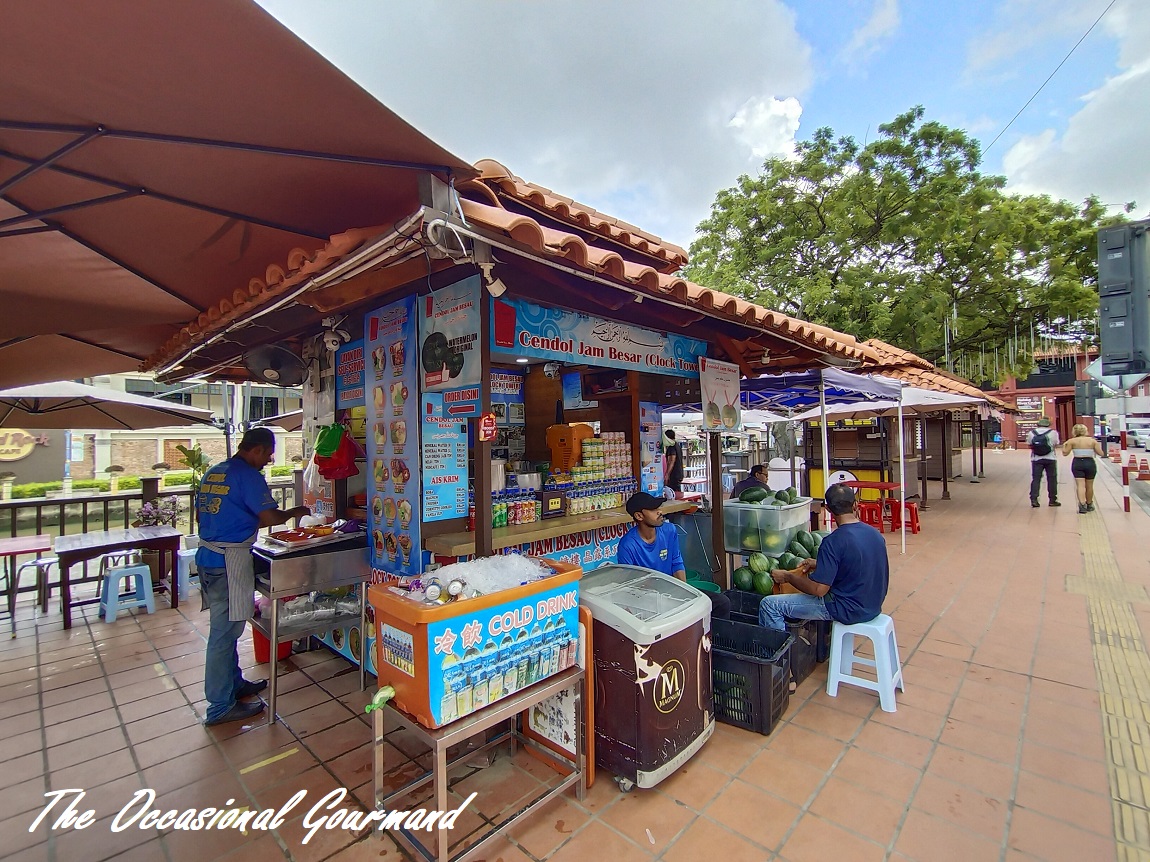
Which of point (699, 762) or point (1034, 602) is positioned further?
point (1034, 602)

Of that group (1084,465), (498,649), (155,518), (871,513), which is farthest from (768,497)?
(1084,465)

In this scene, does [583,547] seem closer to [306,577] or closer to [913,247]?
[306,577]

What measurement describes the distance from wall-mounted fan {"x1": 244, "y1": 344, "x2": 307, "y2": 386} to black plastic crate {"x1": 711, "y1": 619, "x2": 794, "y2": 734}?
4.52 metres

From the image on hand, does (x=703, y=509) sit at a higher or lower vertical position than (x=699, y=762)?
higher

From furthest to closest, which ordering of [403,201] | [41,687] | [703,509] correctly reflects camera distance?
[703,509] → [41,687] → [403,201]

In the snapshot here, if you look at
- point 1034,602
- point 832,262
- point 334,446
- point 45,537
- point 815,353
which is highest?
point 832,262

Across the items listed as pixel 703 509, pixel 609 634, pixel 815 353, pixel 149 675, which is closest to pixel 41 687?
pixel 149 675

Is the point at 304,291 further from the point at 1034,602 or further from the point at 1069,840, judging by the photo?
the point at 1034,602

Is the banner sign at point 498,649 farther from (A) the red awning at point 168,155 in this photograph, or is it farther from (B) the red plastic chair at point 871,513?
(B) the red plastic chair at point 871,513

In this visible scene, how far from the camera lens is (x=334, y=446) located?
14.0ft

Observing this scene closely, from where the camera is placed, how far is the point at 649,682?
2660 millimetres

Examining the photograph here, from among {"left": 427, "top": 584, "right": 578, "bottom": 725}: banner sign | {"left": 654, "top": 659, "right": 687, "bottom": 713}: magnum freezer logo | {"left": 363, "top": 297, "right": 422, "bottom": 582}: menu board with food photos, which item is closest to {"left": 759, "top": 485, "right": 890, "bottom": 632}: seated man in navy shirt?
{"left": 654, "top": 659, "right": 687, "bottom": 713}: magnum freezer logo

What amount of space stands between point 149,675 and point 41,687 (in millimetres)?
734

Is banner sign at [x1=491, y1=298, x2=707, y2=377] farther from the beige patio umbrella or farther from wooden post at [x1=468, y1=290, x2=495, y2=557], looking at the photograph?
the beige patio umbrella
